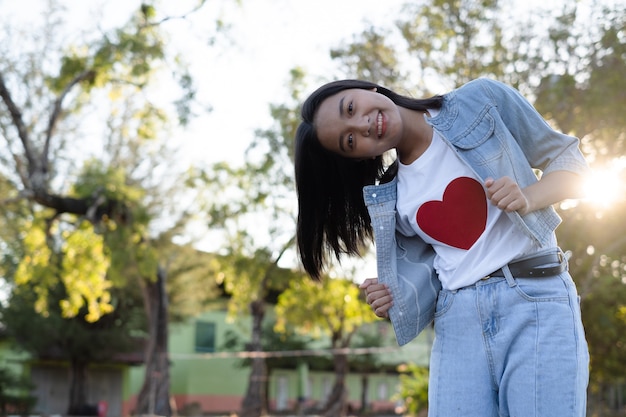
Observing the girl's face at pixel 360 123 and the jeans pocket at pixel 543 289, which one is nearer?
the jeans pocket at pixel 543 289

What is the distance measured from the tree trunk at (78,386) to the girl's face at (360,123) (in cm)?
2901

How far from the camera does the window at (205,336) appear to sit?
35.1 m

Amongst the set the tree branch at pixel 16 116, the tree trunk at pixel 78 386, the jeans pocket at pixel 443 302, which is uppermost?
the tree branch at pixel 16 116

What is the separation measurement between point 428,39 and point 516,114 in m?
9.56

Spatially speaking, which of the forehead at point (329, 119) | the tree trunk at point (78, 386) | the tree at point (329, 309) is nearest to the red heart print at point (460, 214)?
the forehead at point (329, 119)

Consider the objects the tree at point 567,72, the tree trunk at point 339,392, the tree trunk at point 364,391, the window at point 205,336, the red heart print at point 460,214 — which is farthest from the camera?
the tree trunk at point 364,391

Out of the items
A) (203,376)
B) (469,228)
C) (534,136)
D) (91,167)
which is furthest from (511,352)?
(203,376)

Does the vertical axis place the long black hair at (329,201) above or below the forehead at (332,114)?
below

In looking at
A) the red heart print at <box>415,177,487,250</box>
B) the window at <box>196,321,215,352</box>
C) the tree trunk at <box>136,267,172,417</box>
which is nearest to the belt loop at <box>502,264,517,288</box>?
→ the red heart print at <box>415,177,487,250</box>

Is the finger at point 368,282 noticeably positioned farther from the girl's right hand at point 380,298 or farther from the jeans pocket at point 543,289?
the jeans pocket at point 543,289

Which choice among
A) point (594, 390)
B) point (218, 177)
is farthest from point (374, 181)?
point (218, 177)

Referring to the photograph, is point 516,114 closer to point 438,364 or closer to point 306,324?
point 438,364

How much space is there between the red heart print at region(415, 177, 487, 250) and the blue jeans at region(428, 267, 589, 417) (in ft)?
0.44

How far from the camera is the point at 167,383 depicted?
596 inches
